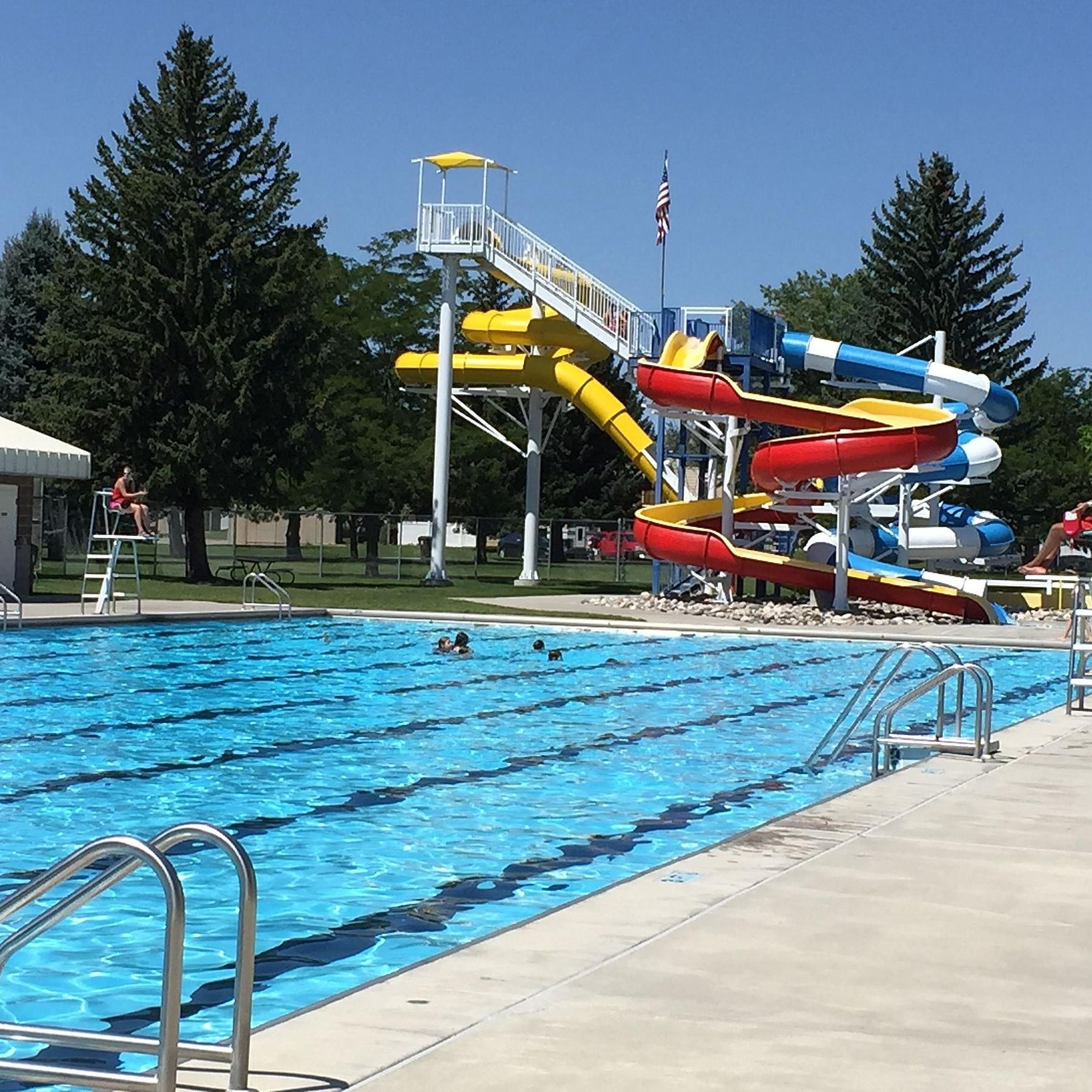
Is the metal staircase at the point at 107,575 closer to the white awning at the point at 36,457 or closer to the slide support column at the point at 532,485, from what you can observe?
the white awning at the point at 36,457

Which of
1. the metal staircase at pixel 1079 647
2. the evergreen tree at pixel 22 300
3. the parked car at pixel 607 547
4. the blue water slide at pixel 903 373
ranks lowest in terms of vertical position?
the metal staircase at pixel 1079 647

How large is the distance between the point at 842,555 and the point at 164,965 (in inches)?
1046

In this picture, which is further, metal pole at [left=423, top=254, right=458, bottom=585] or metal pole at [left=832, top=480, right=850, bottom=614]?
metal pole at [left=423, top=254, right=458, bottom=585]

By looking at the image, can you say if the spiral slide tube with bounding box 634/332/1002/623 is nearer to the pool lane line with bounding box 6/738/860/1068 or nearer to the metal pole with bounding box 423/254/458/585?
the metal pole with bounding box 423/254/458/585

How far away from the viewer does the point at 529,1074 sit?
4.25 m

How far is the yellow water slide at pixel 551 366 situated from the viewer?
124 feet

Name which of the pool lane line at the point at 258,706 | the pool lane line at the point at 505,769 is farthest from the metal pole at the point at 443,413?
the pool lane line at the point at 505,769

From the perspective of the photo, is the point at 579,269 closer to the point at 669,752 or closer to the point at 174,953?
the point at 669,752

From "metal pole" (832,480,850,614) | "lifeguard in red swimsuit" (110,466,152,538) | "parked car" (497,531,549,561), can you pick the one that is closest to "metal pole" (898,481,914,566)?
"metal pole" (832,480,850,614)

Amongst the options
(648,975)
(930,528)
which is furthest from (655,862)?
(930,528)

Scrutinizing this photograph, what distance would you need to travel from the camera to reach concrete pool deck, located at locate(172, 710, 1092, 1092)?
435 centimetres

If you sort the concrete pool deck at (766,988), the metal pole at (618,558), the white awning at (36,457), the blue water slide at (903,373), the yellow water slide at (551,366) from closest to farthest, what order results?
the concrete pool deck at (766,988), the white awning at (36,457), the blue water slide at (903,373), the yellow water slide at (551,366), the metal pole at (618,558)

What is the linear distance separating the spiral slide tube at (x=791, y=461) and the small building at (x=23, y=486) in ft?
33.8

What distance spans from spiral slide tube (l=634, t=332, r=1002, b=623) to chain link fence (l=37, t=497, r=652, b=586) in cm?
305
